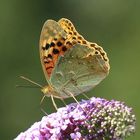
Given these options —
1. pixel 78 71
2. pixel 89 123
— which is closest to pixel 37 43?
pixel 78 71

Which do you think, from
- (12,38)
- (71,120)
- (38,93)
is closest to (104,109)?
(71,120)

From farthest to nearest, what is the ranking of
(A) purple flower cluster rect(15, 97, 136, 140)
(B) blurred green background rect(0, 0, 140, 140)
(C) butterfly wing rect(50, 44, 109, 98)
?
(B) blurred green background rect(0, 0, 140, 140) → (C) butterfly wing rect(50, 44, 109, 98) → (A) purple flower cluster rect(15, 97, 136, 140)

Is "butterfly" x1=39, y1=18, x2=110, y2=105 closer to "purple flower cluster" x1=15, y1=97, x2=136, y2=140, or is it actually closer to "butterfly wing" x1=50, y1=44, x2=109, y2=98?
"butterfly wing" x1=50, y1=44, x2=109, y2=98

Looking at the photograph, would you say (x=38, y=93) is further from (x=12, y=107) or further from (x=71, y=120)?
(x=71, y=120)

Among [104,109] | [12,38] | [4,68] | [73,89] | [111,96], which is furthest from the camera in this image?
[12,38]

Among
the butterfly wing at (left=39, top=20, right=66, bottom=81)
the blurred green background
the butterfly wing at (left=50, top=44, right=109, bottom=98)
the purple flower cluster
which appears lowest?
the purple flower cluster

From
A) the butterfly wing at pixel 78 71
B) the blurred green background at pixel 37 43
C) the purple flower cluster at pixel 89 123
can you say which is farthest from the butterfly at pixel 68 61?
the blurred green background at pixel 37 43

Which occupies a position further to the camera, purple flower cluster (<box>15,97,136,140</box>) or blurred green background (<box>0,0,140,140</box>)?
blurred green background (<box>0,0,140,140</box>)

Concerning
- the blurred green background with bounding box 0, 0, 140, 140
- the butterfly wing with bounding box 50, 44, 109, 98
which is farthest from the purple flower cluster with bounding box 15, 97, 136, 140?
the blurred green background with bounding box 0, 0, 140, 140
